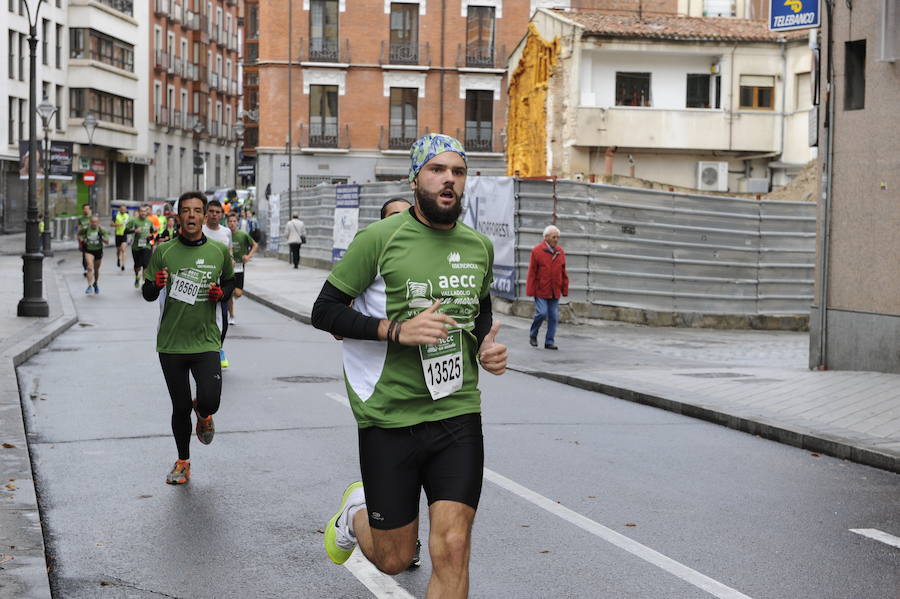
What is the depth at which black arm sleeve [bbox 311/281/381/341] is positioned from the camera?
4.54m

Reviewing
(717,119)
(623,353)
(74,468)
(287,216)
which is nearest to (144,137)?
(287,216)

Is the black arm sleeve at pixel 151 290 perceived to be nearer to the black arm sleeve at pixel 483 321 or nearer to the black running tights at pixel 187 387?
the black running tights at pixel 187 387

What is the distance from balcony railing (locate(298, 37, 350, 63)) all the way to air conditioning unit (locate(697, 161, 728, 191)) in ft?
75.9

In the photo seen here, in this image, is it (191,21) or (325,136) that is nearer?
(325,136)

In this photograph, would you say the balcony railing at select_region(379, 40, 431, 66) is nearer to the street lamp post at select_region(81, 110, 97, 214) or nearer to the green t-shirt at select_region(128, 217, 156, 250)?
the street lamp post at select_region(81, 110, 97, 214)

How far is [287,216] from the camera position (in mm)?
46281

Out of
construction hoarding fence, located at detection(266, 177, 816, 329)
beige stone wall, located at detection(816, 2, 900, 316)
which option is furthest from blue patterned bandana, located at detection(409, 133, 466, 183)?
construction hoarding fence, located at detection(266, 177, 816, 329)

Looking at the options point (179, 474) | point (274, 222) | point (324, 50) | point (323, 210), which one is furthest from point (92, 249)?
point (324, 50)

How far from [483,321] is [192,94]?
88183mm

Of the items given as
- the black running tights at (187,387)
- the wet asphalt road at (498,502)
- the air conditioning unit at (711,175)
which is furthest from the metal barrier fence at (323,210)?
the black running tights at (187,387)

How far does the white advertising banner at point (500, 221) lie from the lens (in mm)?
23172

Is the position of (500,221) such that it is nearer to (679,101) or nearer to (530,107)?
(679,101)

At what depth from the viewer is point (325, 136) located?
2408 inches

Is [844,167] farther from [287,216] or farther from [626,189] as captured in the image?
[287,216]
